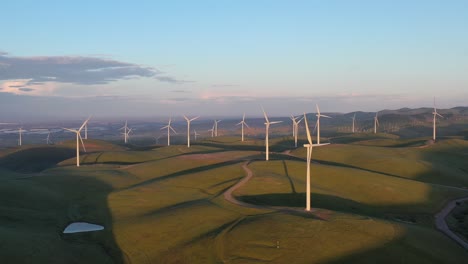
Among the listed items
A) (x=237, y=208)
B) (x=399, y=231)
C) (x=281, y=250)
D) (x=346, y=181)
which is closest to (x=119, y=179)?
(x=237, y=208)

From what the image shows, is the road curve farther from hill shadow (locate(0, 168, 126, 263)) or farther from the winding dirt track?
hill shadow (locate(0, 168, 126, 263))

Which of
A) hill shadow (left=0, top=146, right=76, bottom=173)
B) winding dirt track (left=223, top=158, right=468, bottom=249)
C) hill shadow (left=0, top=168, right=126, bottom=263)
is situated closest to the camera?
hill shadow (left=0, top=168, right=126, bottom=263)

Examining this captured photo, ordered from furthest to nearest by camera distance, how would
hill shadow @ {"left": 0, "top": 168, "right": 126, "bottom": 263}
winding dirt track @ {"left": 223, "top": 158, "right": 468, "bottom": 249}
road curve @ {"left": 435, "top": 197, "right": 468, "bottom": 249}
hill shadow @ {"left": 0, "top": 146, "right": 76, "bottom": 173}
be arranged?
hill shadow @ {"left": 0, "top": 146, "right": 76, "bottom": 173} → winding dirt track @ {"left": 223, "top": 158, "right": 468, "bottom": 249} → road curve @ {"left": 435, "top": 197, "right": 468, "bottom": 249} → hill shadow @ {"left": 0, "top": 168, "right": 126, "bottom": 263}

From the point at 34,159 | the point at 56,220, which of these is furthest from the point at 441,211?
the point at 34,159

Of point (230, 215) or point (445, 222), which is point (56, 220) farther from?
point (445, 222)

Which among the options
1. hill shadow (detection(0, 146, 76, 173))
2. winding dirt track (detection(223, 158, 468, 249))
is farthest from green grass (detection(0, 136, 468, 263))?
hill shadow (detection(0, 146, 76, 173))

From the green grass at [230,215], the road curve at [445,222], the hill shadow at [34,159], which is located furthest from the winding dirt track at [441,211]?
the hill shadow at [34,159]

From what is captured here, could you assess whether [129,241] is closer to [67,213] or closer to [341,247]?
[67,213]

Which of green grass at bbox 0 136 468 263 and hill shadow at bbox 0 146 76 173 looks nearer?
green grass at bbox 0 136 468 263

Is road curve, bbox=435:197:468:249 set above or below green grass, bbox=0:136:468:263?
below
